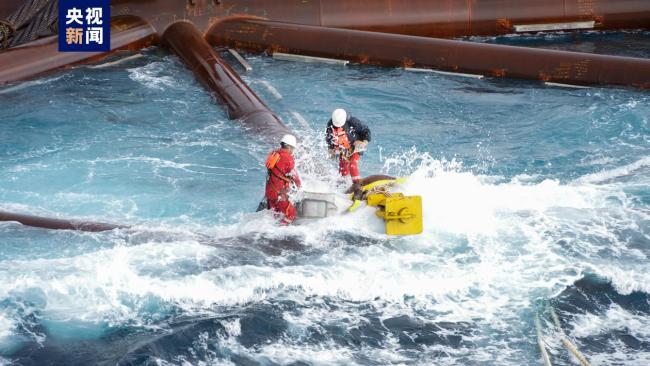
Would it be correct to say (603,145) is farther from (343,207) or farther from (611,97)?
(343,207)

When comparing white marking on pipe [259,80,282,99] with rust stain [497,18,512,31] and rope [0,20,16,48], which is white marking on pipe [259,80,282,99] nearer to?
rope [0,20,16,48]

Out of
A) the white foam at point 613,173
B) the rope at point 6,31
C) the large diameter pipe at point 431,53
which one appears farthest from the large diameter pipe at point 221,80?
the white foam at point 613,173

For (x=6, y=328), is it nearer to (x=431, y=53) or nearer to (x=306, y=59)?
(x=306, y=59)

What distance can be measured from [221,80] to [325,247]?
6.49 meters

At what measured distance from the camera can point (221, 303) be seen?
9.48m

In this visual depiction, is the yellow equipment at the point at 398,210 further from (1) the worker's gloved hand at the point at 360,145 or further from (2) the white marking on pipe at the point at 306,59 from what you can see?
(2) the white marking on pipe at the point at 306,59

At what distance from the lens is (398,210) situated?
1005 centimetres

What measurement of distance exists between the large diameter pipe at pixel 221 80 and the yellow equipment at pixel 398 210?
3.87 metres

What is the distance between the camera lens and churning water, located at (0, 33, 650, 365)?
8883mm

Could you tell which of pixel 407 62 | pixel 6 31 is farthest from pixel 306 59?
pixel 6 31

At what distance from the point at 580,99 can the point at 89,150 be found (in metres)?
9.09

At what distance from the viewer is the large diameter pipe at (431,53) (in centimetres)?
1617

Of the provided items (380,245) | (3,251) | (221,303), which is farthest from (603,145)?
(3,251)

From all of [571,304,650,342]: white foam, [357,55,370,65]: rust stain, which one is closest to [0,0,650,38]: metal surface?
[357,55,370,65]: rust stain
